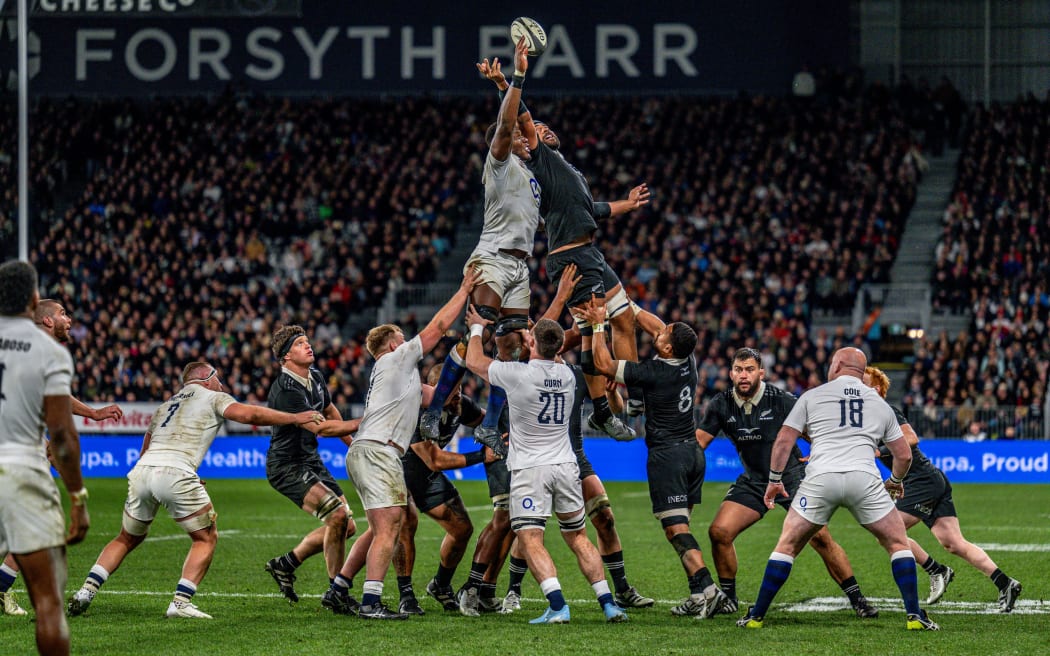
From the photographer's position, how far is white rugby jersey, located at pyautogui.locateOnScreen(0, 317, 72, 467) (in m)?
7.55

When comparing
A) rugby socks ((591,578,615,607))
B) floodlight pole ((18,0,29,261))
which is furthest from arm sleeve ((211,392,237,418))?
floodlight pole ((18,0,29,261))

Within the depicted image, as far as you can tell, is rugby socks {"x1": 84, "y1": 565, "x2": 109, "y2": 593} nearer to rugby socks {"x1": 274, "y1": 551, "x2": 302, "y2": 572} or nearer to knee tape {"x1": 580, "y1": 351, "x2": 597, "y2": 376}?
rugby socks {"x1": 274, "y1": 551, "x2": 302, "y2": 572}

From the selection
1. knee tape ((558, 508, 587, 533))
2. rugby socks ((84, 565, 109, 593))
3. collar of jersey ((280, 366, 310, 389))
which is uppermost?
collar of jersey ((280, 366, 310, 389))

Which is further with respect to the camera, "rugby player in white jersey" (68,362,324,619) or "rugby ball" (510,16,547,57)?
"rugby player in white jersey" (68,362,324,619)

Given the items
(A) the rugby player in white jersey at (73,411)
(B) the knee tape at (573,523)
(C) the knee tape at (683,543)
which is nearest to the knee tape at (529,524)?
(B) the knee tape at (573,523)

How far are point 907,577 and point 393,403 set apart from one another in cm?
423

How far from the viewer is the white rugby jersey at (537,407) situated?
36.9 ft

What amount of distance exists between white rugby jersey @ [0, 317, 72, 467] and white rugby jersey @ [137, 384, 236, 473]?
3992 mm

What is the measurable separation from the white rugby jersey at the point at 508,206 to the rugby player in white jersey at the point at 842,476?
109 inches

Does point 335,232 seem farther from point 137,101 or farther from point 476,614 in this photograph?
point 476,614

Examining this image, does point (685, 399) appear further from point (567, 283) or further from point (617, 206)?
point (617, 206)

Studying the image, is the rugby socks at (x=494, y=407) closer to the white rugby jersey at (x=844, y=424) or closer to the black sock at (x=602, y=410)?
the black sock at (x=602, y=410)

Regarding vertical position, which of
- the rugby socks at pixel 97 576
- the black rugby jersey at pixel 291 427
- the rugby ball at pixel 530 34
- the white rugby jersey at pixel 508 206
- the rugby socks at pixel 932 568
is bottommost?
the rugby socks at pixel 932 568

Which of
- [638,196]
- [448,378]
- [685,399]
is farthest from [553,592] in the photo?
[638,196]
